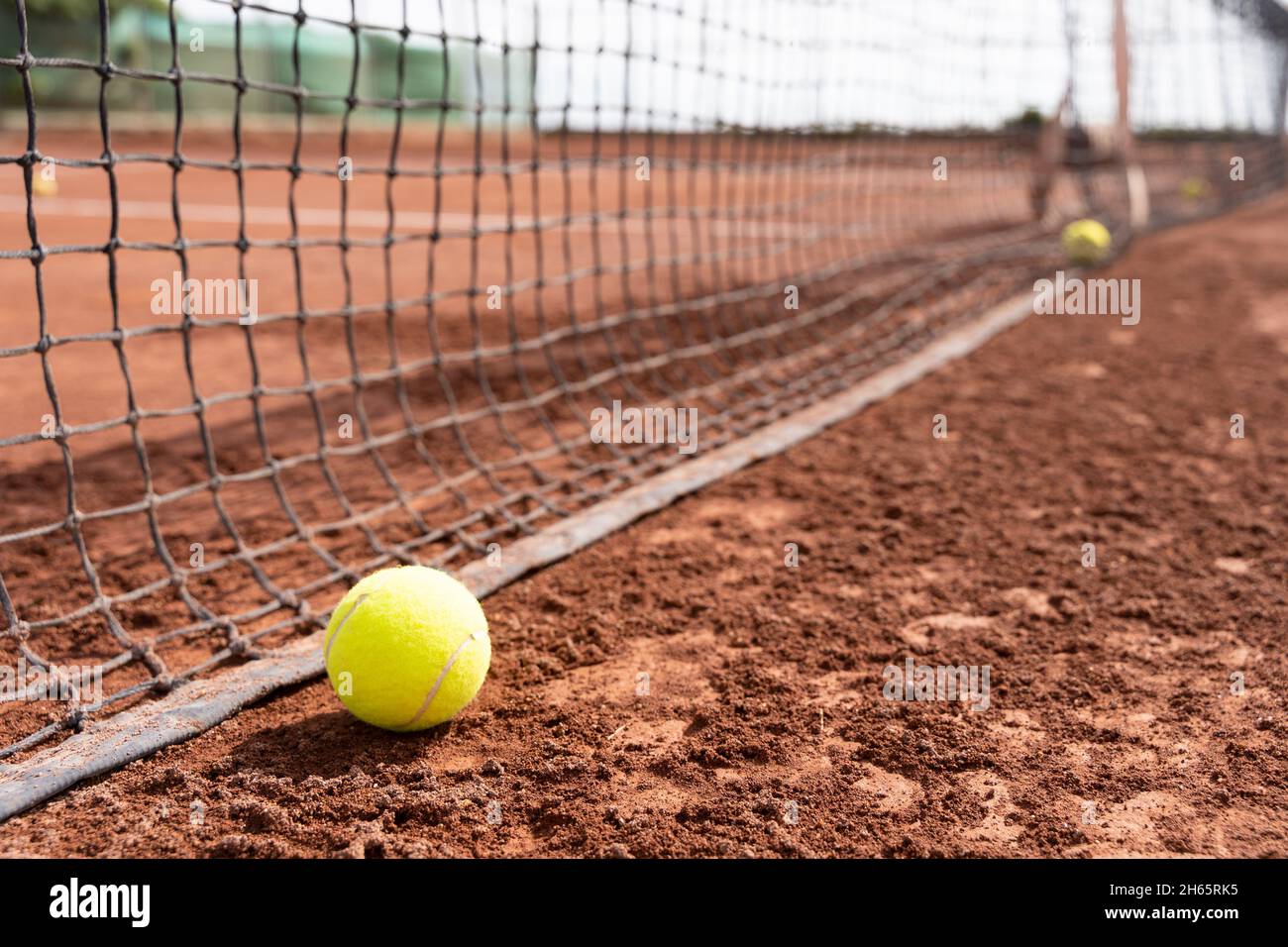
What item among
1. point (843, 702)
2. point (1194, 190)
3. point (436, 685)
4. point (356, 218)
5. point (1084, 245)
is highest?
point (1194, 190)

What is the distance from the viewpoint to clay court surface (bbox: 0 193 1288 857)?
2119 millimetres

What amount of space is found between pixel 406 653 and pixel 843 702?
0.95 meters

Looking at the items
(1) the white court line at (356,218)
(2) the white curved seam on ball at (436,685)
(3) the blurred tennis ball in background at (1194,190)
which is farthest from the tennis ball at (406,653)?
(3) the blurred tennis ball in background at (1194,190)

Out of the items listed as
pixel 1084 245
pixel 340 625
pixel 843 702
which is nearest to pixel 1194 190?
pixel 1084 245

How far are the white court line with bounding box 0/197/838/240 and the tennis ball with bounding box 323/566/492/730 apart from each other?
287 inches

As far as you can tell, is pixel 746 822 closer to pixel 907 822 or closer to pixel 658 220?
pixel 907 822

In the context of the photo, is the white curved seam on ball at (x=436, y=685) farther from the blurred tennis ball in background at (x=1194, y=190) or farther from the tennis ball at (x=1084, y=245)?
the blurred tennis ball in background at (x=1194, y=190)

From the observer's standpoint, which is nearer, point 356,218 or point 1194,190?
point 356,218

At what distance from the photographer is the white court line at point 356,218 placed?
34.0 feet

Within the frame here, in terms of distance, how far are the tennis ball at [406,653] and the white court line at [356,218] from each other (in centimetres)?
730

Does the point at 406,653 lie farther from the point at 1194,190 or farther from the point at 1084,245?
the point at 1194,190

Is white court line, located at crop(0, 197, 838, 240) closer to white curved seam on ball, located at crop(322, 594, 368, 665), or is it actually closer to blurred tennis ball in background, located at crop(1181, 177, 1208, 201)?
blurred tennis ball in background, located at crop(1181, 177, 1208, 201)

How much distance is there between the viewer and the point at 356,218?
1148cm

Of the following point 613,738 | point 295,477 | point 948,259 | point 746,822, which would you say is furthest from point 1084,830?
point 948,259
